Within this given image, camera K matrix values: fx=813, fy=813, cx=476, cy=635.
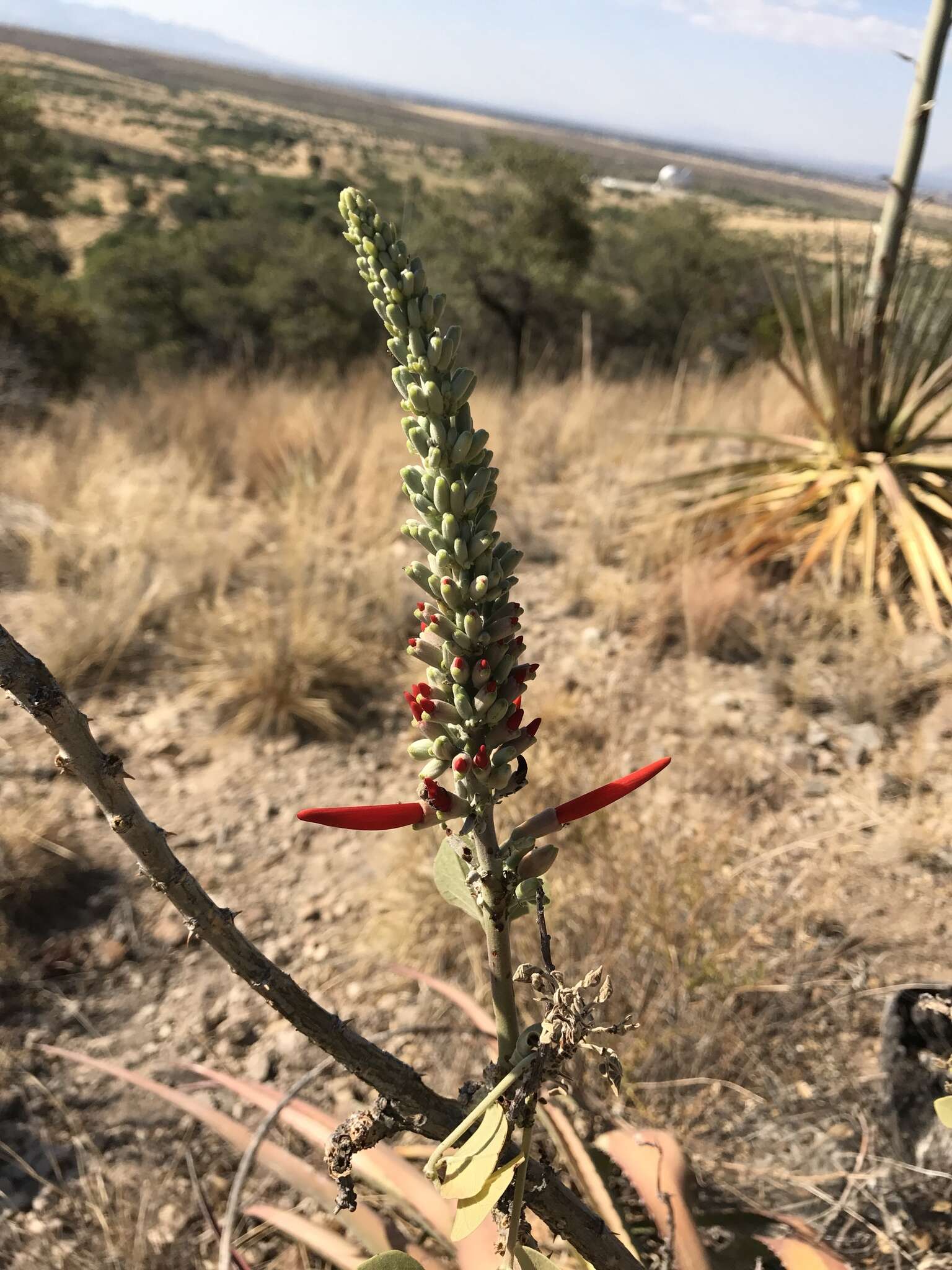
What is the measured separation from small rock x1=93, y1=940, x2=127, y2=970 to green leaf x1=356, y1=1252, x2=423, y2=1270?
2.03 m

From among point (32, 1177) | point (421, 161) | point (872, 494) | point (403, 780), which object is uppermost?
point (421, 161)

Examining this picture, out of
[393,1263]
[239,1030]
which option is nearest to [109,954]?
[239,1030]

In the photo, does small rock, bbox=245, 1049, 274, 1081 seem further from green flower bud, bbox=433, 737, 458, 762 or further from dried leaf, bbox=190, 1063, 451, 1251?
green flower bud, bbox=433, 737, 458, 762

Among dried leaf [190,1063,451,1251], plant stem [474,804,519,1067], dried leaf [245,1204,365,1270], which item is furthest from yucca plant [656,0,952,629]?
plant stem [474,804,519,1067]

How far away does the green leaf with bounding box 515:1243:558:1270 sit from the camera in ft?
2.60

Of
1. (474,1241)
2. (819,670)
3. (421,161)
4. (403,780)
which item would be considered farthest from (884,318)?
(421,161)

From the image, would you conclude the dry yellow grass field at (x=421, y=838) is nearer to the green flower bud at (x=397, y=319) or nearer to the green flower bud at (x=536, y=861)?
the green flower bud at (x=536, y=861)

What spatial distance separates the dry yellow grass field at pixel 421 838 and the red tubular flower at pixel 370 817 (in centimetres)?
108

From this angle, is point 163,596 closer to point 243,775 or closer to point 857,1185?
point 243,775

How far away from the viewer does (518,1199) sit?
743mm

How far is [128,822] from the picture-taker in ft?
2.40

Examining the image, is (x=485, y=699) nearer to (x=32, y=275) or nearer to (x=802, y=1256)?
(x=802, y=1256)

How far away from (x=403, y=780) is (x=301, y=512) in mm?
2231

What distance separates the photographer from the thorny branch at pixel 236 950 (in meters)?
0.68
